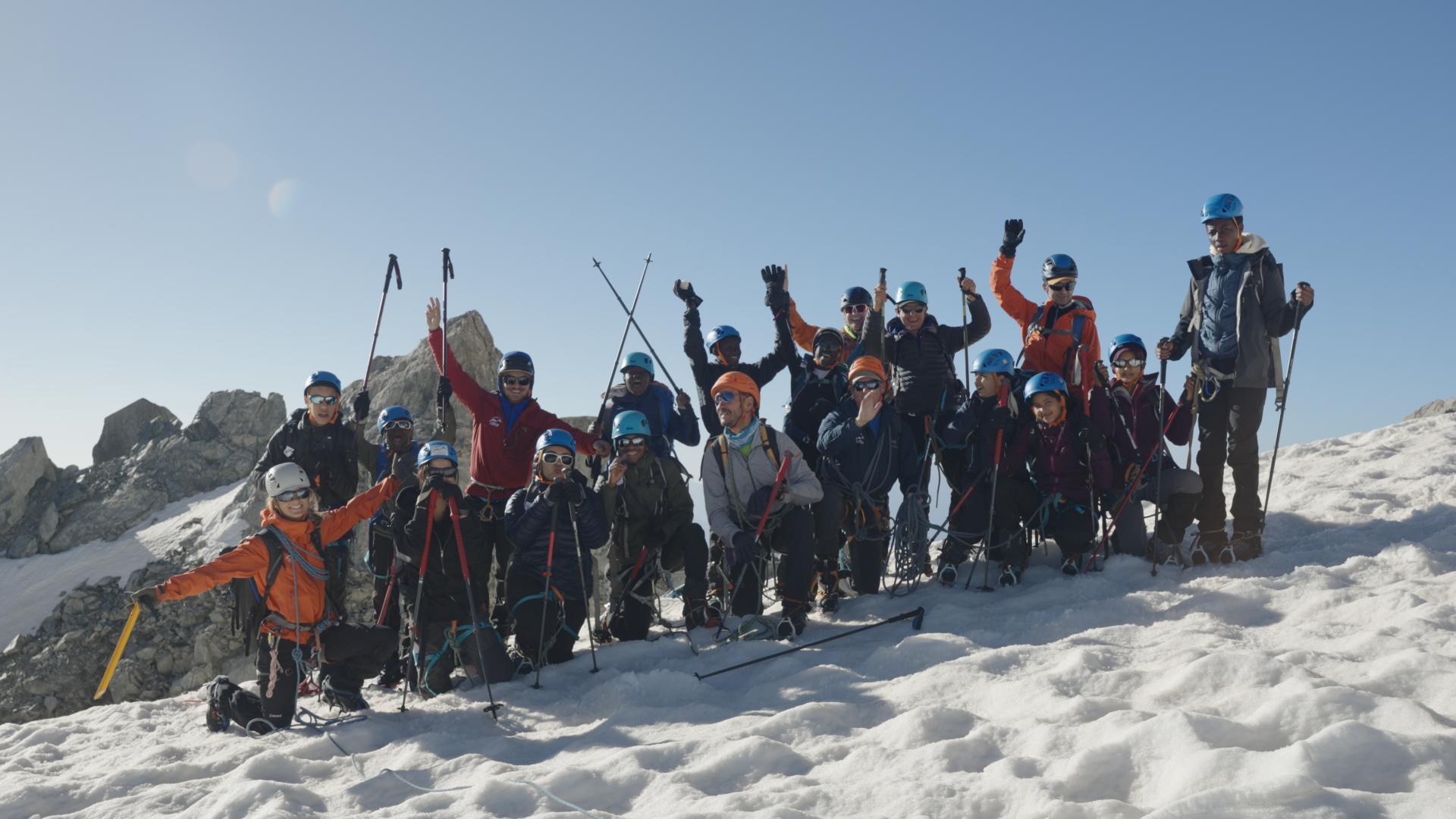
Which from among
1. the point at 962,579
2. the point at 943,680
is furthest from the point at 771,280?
the point at 943,680

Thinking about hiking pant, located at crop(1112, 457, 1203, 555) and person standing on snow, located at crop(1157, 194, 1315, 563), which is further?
hiking pant, located at crop(1112, 457, 1203, 555)

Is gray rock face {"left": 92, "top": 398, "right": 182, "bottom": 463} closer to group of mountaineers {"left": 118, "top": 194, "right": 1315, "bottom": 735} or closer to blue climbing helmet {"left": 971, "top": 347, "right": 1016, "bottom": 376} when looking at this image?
group of mountaineers {"left": 118, "top": 194, "right": 1315, "bottom": 735}

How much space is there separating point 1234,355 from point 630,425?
5.37 m

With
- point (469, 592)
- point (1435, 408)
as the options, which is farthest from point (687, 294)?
point (1435, 408)

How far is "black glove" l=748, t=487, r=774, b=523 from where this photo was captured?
7918 mm

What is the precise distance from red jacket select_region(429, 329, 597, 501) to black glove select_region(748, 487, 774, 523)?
1.82 meters

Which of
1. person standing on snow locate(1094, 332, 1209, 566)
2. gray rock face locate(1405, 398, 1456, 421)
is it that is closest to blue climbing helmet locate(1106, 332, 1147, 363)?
person standing on snow locate(1094, 332, 1209, 566)

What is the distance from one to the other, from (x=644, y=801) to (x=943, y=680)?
2.23 m

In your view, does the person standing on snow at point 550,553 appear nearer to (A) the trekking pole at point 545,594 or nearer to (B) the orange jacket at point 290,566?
(A) the trekking pole at point 545,594

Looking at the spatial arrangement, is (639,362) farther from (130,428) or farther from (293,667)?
(130,428)

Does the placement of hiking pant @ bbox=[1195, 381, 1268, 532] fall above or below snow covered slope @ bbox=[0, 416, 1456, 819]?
above

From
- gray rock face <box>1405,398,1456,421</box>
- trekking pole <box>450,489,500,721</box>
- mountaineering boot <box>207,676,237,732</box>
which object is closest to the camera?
mountaineering boot <box>207,676,237,732</box>

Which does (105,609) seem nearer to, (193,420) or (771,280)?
(193,420)

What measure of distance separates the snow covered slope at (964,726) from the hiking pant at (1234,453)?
514mm
